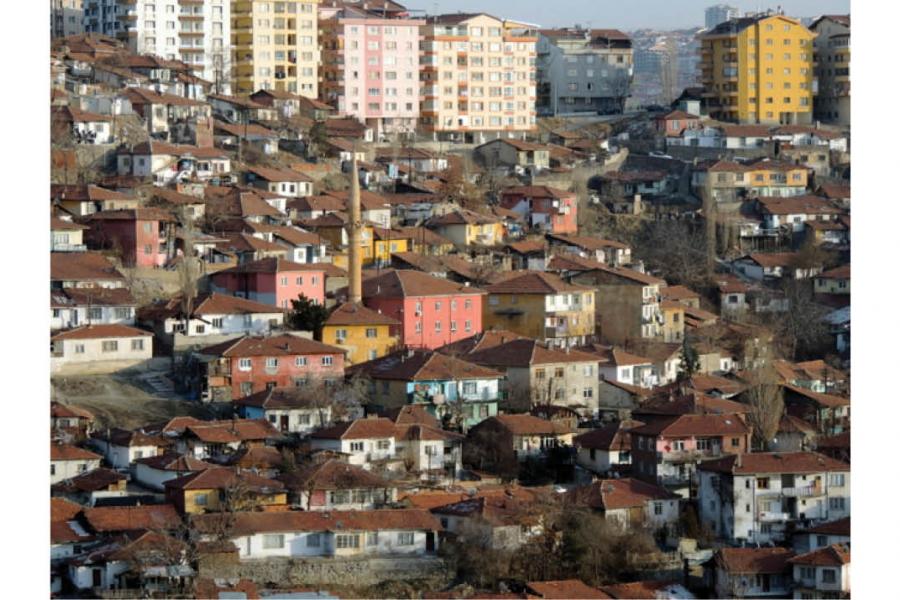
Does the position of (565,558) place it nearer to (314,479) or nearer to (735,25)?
(314,479)

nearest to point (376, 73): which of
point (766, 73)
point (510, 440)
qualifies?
point (766, 73)

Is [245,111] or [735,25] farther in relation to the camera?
[735,25]

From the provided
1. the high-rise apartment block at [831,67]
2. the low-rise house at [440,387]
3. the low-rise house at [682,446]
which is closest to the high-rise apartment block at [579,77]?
the high-rise apartment block at [831,67]

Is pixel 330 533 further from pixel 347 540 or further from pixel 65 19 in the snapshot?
pixel 65 19

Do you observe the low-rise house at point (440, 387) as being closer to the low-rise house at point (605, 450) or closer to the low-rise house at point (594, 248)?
the low-rise house at point (605, 450)

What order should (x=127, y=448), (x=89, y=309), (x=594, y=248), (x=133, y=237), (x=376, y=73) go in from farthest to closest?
(x=376, y=73) < (x=594, y=248) < (x=133, y=237) < (x=89, y=309) < (x=127, y=448)

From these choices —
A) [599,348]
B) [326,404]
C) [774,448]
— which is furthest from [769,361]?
[326,404]
